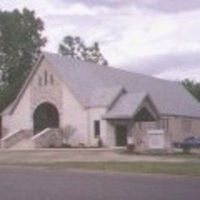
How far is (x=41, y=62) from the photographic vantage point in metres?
68.6

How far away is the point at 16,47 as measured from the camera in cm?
8212

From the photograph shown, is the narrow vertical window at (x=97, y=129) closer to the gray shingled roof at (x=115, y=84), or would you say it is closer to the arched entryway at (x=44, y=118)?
the gray shingled roof at (x=115, y=84)

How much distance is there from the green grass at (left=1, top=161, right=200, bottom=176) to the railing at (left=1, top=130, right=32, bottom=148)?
25.2 metres

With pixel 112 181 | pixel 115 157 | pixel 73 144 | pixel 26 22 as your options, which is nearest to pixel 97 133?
pixel 73 144

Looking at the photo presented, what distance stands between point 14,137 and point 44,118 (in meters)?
4.46

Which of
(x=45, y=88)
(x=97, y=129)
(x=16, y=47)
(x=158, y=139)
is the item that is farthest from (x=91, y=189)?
(x=16, y=47)

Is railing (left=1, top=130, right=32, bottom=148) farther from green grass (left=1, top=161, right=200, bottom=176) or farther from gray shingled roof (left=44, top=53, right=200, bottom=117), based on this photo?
green grass (left=1, top=161, right=200, bottom=176)

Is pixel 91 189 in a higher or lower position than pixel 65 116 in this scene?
lower

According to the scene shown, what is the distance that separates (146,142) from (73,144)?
39.0ft

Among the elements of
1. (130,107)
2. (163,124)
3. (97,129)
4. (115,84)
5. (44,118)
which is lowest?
(97,129)

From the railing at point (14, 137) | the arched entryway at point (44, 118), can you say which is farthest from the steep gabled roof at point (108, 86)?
the railing at point (14, 137)

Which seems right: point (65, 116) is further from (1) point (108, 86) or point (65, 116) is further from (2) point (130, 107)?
(2) point (130, 107)

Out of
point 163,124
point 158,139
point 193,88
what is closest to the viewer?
point 158,139

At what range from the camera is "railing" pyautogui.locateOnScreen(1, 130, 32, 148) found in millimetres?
66750
